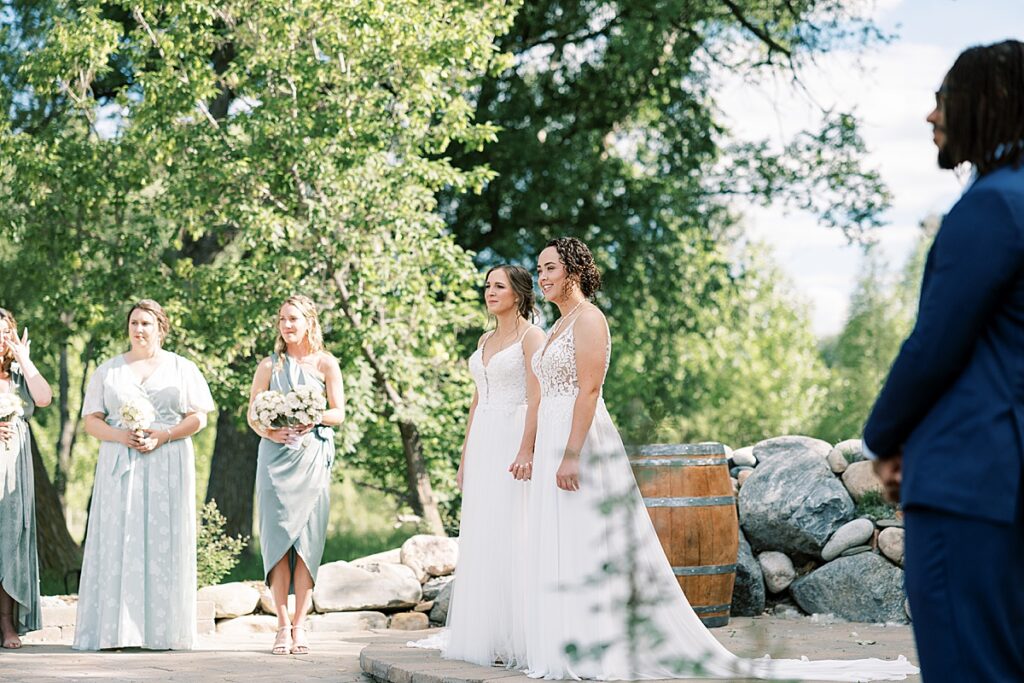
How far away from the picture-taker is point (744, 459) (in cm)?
909

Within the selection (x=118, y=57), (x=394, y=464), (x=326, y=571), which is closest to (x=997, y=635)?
(x=326, y=571)

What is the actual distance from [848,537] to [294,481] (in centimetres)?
368

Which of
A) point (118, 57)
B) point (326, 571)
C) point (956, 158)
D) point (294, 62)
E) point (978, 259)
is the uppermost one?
point (118, 57)

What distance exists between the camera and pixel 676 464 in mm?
7129

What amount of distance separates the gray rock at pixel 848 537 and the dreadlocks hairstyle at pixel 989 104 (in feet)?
19.8

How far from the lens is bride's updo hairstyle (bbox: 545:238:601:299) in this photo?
5758 millimetres

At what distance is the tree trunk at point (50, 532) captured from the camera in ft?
36.8

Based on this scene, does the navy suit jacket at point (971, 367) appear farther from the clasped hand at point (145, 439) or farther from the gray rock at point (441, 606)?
the gray rock at point (441, 606)

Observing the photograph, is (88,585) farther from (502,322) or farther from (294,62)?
(294,62)


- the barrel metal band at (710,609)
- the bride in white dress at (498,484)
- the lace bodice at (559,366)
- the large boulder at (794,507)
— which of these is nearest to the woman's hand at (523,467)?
the bride in white dress at (498,484)

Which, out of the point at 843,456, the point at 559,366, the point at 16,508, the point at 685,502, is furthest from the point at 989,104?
the point at 843,456

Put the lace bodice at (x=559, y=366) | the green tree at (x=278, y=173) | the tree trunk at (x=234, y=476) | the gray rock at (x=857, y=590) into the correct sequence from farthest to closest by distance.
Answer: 1. the tree trunk at (x=234, y=476)
2. the green tree at (x=278, y=173)
3. the gray rock at (x=857, y=590)
4. the lace bodice at (x=559, y=366)

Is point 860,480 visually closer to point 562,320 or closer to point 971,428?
point 562,320

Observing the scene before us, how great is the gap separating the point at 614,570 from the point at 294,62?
29.2 feet
